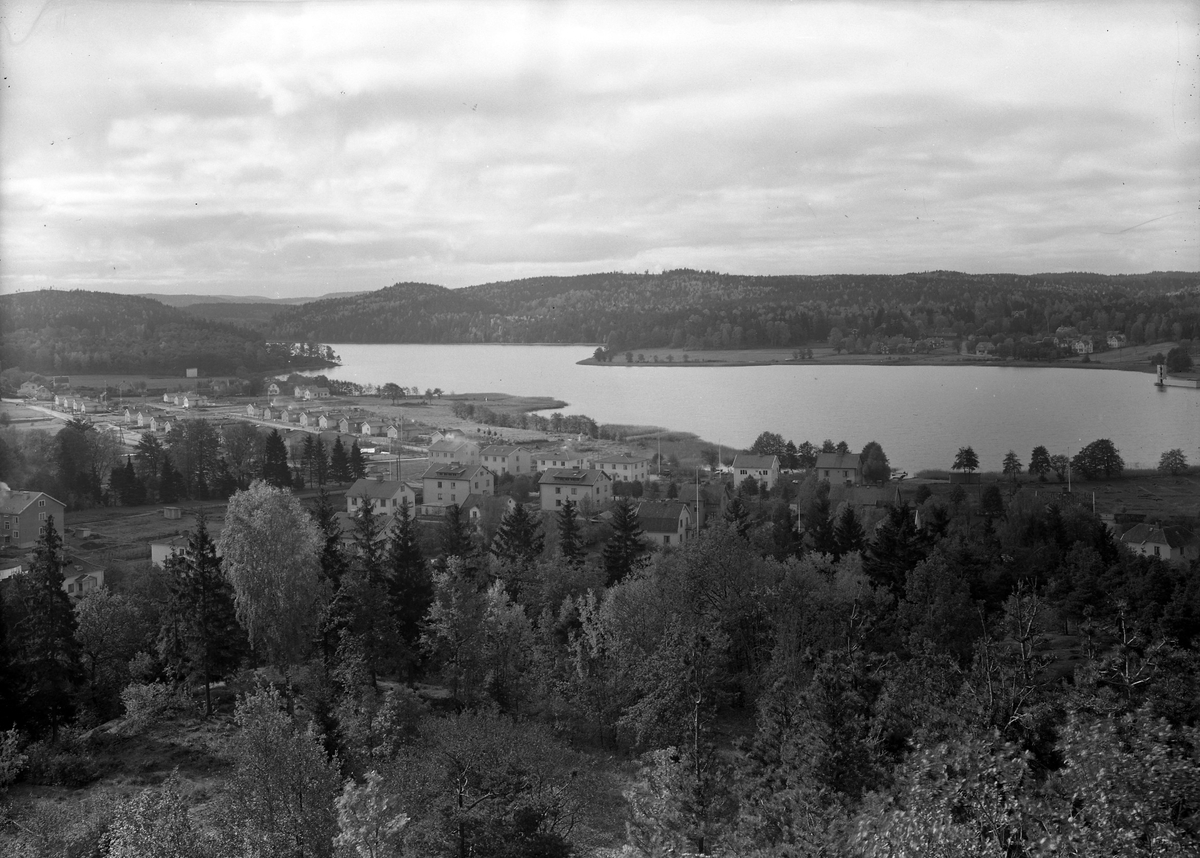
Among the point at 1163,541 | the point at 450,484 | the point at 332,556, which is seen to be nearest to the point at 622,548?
the point at 332,556

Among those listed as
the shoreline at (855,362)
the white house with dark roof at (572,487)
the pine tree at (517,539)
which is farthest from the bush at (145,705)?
the shoreline at (855,362)

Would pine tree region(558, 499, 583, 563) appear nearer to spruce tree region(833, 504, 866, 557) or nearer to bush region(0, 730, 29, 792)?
spruce tree region(833, 504, 866, 557)

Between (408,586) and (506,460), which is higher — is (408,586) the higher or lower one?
the lower one

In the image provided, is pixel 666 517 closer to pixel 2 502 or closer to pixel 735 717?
pixel 735 717

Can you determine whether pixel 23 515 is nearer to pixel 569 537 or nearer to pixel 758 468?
pixel 569 537

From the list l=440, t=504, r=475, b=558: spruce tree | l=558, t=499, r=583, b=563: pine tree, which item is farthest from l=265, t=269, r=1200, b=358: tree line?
l=440, t=504, r=475, b=558: spruce tree

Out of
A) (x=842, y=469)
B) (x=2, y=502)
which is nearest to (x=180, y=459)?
(x=2, y=502)
